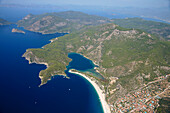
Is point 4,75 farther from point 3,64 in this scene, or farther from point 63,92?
point 63,92

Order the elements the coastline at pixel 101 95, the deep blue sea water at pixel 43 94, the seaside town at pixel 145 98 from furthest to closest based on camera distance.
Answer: the coastline at pixel 101 95
the seaside town at pixel 145 98
the deep blue sea water at pixel 43 94

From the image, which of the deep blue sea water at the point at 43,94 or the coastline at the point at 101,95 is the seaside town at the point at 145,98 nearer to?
the coastline at the point at 101,95

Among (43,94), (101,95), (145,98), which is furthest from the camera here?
(101,95)

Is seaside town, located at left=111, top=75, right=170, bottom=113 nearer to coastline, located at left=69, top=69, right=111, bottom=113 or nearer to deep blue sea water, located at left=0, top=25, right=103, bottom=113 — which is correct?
coastline, located at left=69, top=69, right=111, bottom=113

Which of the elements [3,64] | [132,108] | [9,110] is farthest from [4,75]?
[132,108]

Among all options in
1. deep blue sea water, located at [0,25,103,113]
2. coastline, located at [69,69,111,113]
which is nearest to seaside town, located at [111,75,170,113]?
coastline, located at [69,69,111,113]

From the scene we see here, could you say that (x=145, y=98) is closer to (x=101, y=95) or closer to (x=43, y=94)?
(x=101, y=95)

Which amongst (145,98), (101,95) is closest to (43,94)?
(101,95)

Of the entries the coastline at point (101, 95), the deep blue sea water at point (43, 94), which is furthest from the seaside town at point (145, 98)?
the deep blue sea water at point (43, 94)
